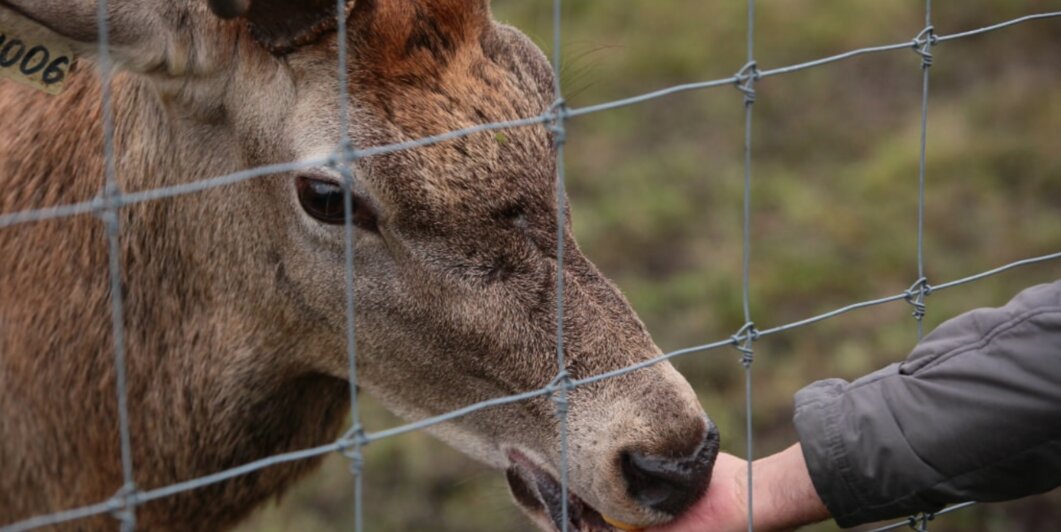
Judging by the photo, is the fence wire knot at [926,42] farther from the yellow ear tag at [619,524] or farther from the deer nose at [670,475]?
the yellow ear tag at [619,524]


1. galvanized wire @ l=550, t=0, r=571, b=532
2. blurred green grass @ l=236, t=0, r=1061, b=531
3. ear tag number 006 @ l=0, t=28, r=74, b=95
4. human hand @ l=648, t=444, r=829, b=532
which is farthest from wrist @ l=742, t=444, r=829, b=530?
blurred green grass @ l=236, t=0, r=1061, b=531

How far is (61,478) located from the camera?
3.73m

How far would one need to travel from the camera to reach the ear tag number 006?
328 cm

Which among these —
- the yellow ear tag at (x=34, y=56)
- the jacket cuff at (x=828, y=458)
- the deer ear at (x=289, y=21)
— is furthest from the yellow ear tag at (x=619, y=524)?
the yellow ear tag at (x=34, y=56)

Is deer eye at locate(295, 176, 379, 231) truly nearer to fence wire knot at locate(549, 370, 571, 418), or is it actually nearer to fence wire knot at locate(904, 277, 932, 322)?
fence wire knot at locate(549, 370, 571, 418)

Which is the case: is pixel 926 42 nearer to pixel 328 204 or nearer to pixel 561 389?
pixel 561 389

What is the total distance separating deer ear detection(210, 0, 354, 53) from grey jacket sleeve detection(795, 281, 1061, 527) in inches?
55.7

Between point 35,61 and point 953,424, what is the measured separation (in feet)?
7.25

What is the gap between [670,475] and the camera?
10.6 feet

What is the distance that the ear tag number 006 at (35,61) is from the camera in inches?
129

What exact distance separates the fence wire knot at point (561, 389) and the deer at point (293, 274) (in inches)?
2.2

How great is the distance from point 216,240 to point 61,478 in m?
0.77

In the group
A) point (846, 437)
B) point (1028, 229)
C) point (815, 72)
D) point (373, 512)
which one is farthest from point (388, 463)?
point (815, 72)

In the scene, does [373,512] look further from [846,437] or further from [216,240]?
[846,437]
